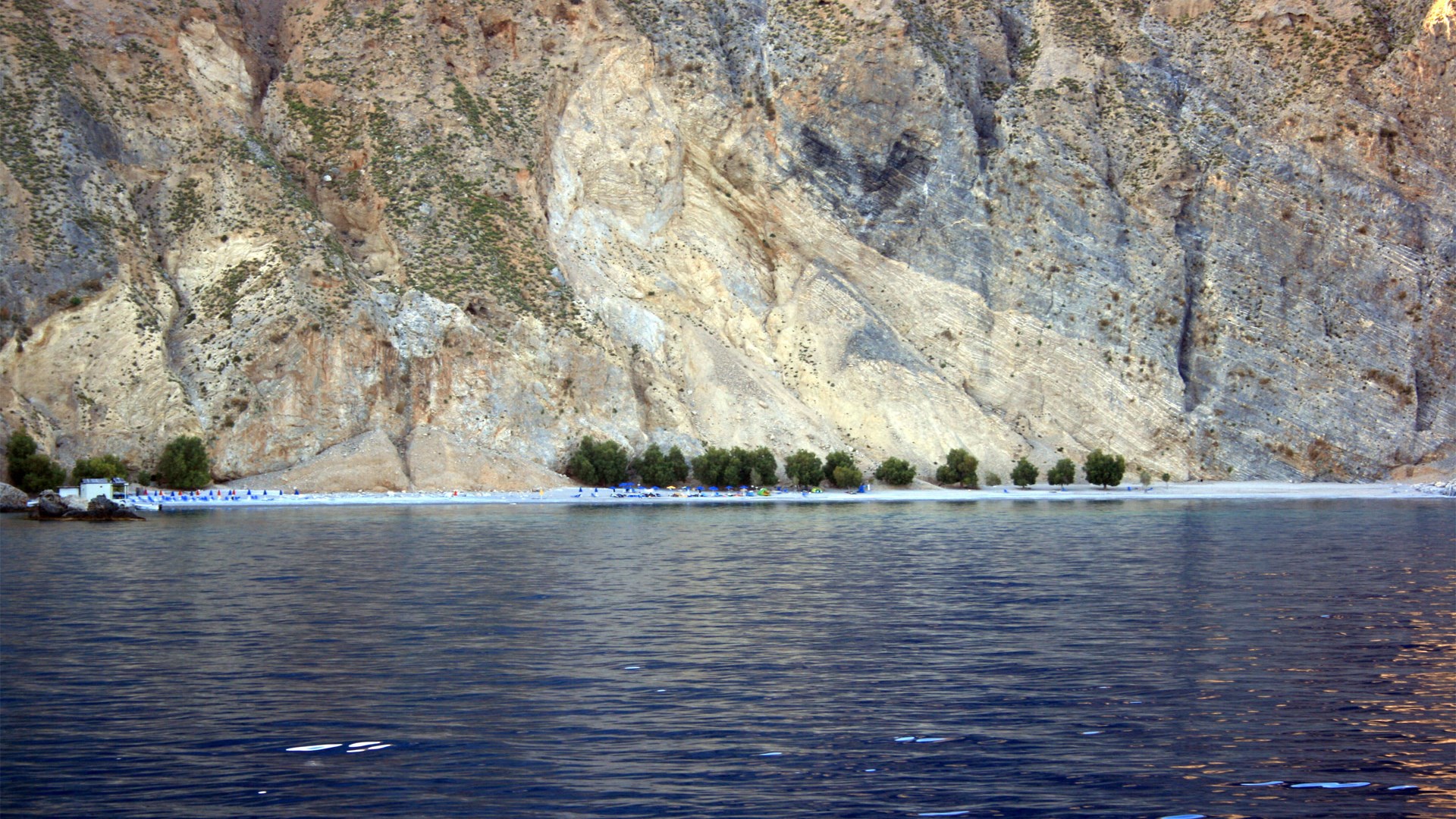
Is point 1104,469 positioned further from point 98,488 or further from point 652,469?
point 98,488

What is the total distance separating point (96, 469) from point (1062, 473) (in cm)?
5447

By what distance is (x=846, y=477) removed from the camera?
252 feet

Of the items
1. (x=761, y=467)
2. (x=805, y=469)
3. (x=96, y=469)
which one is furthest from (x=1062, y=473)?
(x=96, y=469)

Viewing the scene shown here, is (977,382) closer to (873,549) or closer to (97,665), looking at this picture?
(873,549)

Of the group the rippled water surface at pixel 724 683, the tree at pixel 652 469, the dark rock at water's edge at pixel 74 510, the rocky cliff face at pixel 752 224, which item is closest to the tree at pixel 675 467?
the tree at pixel 652 469

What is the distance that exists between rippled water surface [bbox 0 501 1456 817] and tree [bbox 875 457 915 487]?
120 ft

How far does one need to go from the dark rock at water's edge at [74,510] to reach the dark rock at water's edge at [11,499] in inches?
159

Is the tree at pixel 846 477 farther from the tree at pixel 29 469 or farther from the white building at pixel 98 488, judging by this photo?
the tree at pixel 29 469

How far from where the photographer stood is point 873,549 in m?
43.1

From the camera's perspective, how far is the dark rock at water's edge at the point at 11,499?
6038 centimetres

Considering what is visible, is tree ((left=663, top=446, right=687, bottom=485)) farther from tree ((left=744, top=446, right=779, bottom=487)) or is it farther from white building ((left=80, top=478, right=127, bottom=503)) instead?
white building ((left=80, top=478, right=127, bottom=503))

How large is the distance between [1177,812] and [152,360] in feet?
220

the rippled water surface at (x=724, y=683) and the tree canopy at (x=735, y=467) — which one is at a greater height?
the tree canopy at (x=735, y=467)

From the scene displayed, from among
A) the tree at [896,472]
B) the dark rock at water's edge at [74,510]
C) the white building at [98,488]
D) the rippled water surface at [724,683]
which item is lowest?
the rippled water surface at [724,683]
